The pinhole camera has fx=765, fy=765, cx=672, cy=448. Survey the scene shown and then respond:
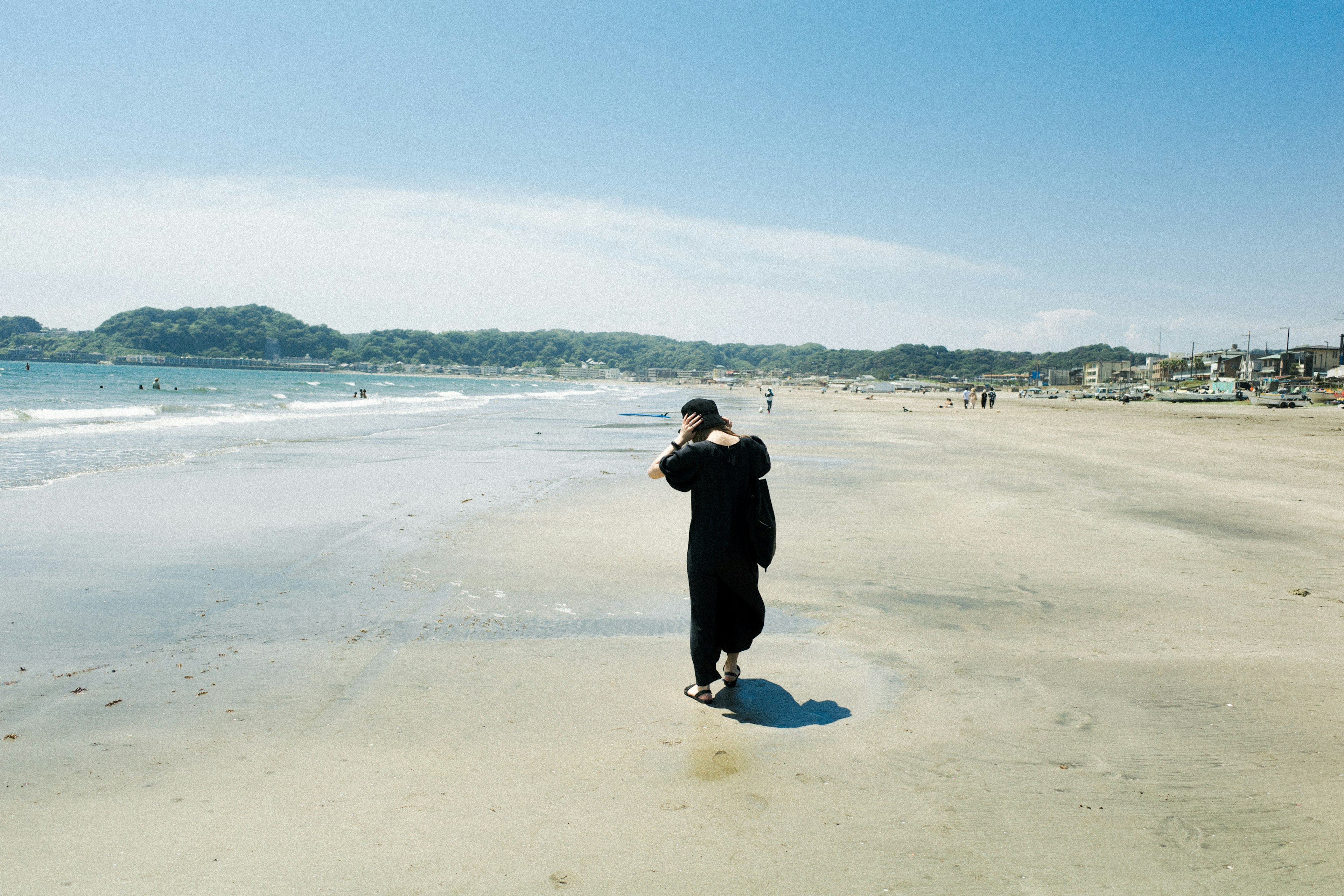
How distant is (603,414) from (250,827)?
40164mm

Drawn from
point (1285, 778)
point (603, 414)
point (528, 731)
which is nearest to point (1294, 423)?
point (603, 414)

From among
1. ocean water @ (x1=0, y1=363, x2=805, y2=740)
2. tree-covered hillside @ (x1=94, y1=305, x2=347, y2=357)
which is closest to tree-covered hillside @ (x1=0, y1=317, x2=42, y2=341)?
tree-covered hillside @ (x1=94, y1=305, x2=347, y2=357)

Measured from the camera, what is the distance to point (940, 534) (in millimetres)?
9281

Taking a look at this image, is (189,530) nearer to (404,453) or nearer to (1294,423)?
(404,453)

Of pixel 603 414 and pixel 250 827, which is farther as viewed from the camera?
pixel 603 414

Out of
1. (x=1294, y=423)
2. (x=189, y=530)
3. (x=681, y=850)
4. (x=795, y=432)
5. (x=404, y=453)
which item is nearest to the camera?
(x=681, y=850)

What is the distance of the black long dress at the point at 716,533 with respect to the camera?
4.39m

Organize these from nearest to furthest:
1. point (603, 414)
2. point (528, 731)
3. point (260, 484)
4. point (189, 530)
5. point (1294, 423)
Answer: point (528, 731)
point (189, 530)
point (260, 484)
point (1294, 423)
point (603, 414)

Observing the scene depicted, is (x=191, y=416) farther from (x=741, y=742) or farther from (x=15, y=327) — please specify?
(x=15, y=327)

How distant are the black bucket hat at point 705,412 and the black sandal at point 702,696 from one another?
60.3 inches

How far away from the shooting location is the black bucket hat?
176 inches

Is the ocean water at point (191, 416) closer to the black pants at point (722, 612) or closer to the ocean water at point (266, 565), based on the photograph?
the ocean water at point (266, 565)

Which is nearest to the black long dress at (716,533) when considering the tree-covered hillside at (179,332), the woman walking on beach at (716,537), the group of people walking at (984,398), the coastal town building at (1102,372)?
the woman walking on beach at (716,537)

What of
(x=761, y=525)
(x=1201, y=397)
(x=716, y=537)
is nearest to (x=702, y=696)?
(x=716, y=537)
